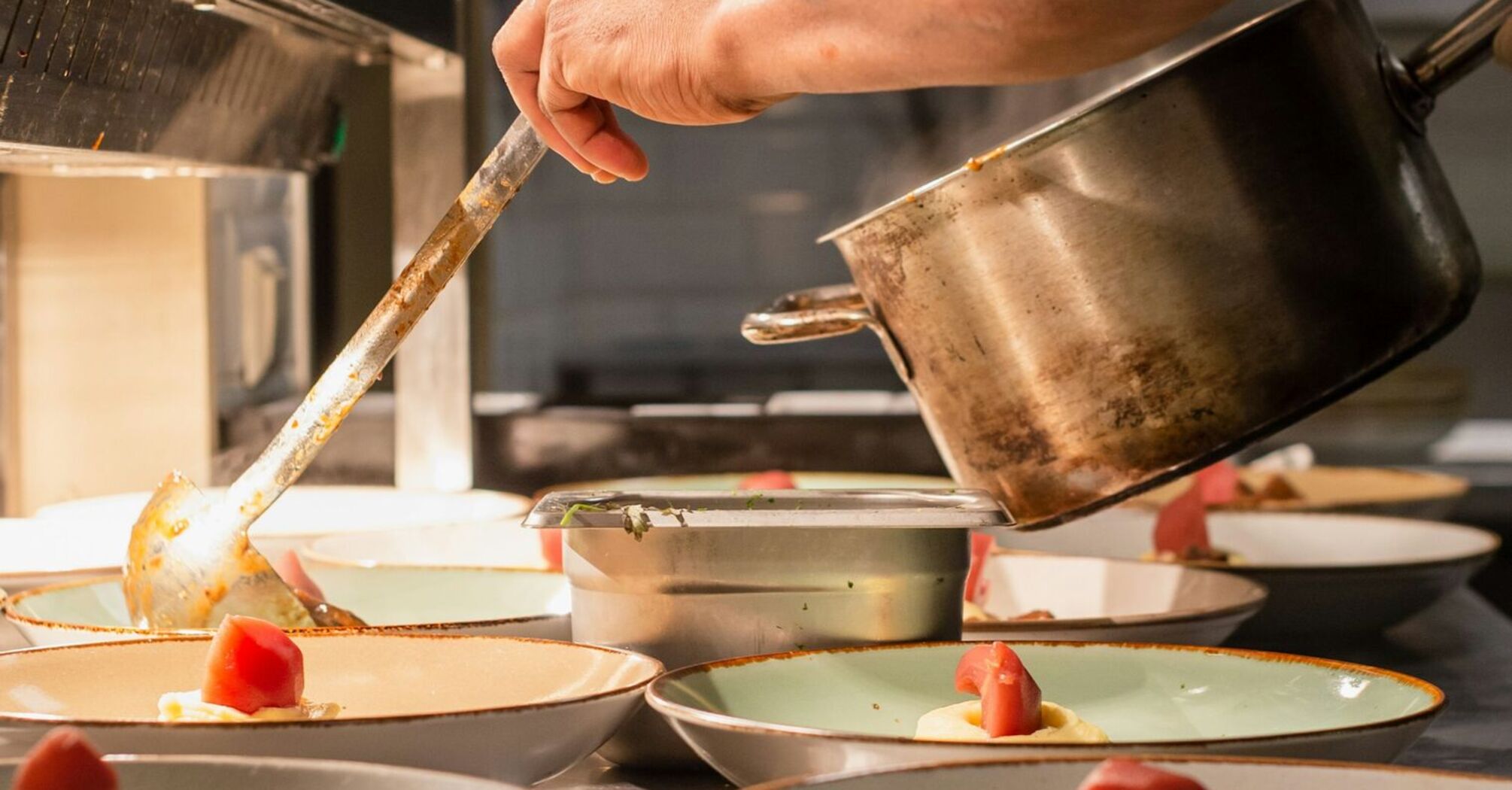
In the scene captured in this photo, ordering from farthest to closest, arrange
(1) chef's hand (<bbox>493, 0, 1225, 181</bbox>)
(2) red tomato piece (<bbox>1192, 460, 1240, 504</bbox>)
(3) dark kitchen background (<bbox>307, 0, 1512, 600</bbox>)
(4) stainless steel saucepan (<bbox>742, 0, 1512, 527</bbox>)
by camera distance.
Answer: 1. (3) dark kitchen background (<bbox>307, 0, 1512, 600</bbox>)
2. (2) red tomato piece (<bbox>1192, 460, 1240, 504</bbox>)
3. (4) stainless steel saucepan (<bbox>742, 0, 1512, 527</bbox>)
4. (1) chef's hand (<bbox>493, 0, 1225, 181</bbox>)

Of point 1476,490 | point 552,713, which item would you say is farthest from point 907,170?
point 552,713

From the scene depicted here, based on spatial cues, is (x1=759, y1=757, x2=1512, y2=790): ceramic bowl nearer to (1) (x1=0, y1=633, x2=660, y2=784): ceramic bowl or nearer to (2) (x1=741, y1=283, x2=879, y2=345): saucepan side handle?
(1) (x1=0, y1=633, x2=660, y2=784): ceramic bowl

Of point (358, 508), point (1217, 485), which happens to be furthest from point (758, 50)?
point (1217, 485)

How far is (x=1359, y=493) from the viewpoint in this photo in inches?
86.6

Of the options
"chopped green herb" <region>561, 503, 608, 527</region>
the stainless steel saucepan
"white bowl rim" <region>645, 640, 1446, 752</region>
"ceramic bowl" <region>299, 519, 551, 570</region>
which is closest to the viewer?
"white bowl rim" <region>645, 640, 1446, 752</region>

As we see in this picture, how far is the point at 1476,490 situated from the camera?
128 inches

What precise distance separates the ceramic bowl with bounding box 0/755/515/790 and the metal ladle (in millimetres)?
431

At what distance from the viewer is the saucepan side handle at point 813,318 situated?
1.13m

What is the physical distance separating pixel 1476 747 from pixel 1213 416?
0.26 meters

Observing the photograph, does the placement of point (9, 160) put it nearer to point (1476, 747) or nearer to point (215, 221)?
point (215, 221)

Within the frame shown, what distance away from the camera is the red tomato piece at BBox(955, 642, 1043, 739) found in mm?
810

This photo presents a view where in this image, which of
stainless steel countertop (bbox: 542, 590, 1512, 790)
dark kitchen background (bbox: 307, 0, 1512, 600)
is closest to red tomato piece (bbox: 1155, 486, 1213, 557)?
→ stainless steel countertop (bbox: 542, 590, 1512, 790)

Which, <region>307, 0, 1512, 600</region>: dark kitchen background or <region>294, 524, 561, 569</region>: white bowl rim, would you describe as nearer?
<region>294, 524, 561, 569</region>: white bowl rim

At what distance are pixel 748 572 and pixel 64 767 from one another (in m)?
0.41
